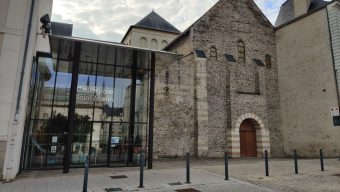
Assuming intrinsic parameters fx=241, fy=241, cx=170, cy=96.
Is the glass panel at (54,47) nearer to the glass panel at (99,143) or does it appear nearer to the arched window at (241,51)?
the glass panel at (99,143)

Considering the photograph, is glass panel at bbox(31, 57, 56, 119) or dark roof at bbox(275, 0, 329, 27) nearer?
glass panel at bbox(31, 57, 56, 119)

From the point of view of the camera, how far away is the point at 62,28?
1984 cm

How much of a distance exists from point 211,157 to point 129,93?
7.12m

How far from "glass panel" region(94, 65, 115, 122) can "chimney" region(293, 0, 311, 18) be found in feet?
49.6

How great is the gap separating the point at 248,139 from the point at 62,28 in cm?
1706

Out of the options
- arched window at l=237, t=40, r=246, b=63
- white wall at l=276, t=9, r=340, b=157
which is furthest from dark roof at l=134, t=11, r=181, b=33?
white wall at l=276, t=9, r=340, b=157

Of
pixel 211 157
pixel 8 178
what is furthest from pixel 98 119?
pixel 211 157

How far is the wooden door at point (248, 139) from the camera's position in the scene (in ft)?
55.8

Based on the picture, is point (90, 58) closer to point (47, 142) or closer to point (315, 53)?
point (47, 142)

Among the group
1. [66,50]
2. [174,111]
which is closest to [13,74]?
[66,50]

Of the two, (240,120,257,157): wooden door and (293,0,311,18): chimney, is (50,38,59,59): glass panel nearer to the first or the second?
(240,120,257,157): wooden door

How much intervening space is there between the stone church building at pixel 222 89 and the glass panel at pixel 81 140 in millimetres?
4979

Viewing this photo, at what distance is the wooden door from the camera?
55.8 feet

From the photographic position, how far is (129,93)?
1199 cm
